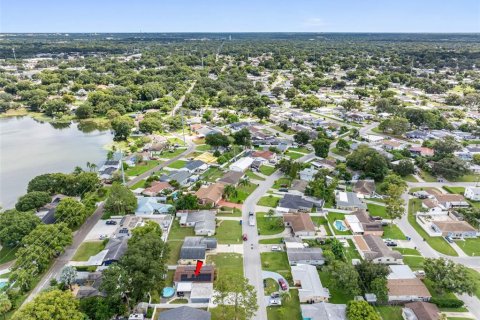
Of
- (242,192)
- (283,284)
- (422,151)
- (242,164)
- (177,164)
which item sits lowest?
(283,284)

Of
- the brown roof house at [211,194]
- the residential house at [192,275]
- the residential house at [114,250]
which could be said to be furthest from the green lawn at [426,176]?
the residential house at [114,250]

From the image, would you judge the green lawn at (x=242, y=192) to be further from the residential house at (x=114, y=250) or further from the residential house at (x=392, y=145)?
the residential house at (x=392, y=145)

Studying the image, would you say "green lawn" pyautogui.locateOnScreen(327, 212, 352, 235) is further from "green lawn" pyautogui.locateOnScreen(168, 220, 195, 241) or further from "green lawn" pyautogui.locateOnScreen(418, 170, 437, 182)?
"green lawn" pyautogui.locateOnScreen(418, 170, 437, 182)

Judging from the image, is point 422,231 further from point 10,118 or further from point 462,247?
point 10,118

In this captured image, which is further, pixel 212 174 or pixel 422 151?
pixel 422 151

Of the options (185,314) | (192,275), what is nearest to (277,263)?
(192,275)

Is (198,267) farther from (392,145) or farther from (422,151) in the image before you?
(422,151)

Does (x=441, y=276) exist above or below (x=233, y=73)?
below

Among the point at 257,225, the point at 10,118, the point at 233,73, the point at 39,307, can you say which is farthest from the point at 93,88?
the point at 39,307
